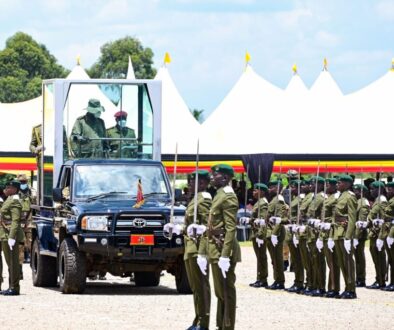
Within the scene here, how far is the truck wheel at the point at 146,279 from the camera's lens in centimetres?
2328

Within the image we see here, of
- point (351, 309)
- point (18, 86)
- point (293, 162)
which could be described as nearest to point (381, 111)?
point (293, 162)

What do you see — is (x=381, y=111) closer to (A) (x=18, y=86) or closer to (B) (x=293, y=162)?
(B) (x=293, y=162)

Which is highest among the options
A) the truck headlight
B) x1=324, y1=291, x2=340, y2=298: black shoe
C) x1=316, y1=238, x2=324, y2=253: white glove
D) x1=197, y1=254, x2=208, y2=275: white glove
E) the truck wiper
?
the truck wiper

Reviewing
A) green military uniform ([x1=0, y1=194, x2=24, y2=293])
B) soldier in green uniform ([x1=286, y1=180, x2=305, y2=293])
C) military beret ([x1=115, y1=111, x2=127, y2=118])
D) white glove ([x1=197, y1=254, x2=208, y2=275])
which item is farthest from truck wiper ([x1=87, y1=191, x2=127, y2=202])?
white glove ([x1=197, y1=254, x2=208, y2=275])

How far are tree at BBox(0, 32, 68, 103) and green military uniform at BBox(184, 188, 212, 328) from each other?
88367 millimetres

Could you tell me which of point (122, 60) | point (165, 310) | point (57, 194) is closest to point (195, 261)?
point (165, 310)

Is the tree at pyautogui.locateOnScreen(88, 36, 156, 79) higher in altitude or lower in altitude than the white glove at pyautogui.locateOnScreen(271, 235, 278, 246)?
higher

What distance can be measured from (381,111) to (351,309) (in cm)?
2447

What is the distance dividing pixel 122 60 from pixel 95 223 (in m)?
93.7

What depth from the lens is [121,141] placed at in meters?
24.4

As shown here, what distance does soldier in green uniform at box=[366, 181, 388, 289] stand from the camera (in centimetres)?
2295

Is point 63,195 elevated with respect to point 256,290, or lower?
elevated

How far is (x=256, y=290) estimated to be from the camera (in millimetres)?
22156

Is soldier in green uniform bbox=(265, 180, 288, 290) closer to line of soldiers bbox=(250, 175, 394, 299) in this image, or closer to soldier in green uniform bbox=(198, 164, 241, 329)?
line of soldiers bbox=(250, 175, 394, 299)
